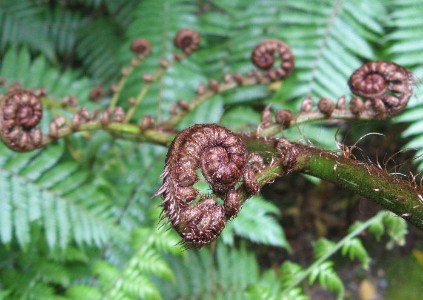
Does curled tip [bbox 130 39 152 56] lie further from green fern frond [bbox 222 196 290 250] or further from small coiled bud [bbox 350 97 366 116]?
small coiled bud [bbox 350 97 366 116]

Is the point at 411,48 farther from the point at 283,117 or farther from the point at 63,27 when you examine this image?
the point at 63,27

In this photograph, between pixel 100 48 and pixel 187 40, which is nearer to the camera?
pixel 187 40

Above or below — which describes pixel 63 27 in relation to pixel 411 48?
above

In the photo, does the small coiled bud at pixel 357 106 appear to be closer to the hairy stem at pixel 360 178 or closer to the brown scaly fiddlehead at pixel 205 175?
the hairy stem at pixel 360 178

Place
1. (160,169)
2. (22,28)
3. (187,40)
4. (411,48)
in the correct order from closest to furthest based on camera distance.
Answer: (187,40) < (411,48) < (160,169) < (22,28)

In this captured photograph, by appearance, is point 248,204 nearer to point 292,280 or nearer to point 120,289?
point 292,280

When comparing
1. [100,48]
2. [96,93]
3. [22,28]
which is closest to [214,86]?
[96,93]

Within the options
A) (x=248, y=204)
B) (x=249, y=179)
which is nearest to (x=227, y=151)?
(x=249, y=179)

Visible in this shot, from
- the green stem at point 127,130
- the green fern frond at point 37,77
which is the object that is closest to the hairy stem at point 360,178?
the green stem at point 127,130
